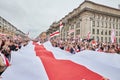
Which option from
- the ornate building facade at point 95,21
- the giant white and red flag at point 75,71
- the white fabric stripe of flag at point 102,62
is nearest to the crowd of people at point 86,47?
the white fabric stripe of flag at point 102,62

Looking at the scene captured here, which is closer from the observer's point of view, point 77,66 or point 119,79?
point 119,79

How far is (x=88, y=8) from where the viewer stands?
161ft

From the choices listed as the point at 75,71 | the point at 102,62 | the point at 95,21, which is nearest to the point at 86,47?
the point at 102,62

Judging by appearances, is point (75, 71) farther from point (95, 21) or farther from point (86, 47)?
point (95, 21)

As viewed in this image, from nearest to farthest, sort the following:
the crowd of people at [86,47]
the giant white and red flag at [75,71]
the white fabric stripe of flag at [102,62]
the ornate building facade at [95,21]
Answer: the giant white and red flag at [75,71]
the white fabric stripe of flag at [102,62]
the crowd of people at [86,47]
the ornate building facade at [95,21]

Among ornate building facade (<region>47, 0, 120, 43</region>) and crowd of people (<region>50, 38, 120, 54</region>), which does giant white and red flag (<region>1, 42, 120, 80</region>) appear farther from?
ornate building facade (<region>47, 0, 120, 43</region>)

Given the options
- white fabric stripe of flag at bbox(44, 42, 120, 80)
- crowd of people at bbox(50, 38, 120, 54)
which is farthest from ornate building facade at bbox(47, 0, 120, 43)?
white fabric stripe of flag at bbox(44, 42, 120, 80)

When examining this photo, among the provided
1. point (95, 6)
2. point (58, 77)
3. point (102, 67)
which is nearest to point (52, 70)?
point (58, 77)

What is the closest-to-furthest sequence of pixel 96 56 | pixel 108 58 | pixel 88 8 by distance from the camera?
pixel 108 58
pixel 96 56
pixel 88 8

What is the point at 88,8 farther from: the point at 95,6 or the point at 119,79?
the point at 119,79

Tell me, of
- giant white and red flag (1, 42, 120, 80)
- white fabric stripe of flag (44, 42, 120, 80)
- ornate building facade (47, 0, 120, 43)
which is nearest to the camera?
giant white and red flag (1, 42, 120, 80)

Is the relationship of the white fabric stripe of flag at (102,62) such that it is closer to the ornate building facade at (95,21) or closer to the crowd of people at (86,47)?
the crowd of people at (86,47)

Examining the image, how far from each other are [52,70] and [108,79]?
1.53 m

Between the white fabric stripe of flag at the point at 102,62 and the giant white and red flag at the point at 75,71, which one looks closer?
the giant white and red flag at the point at 75,71
